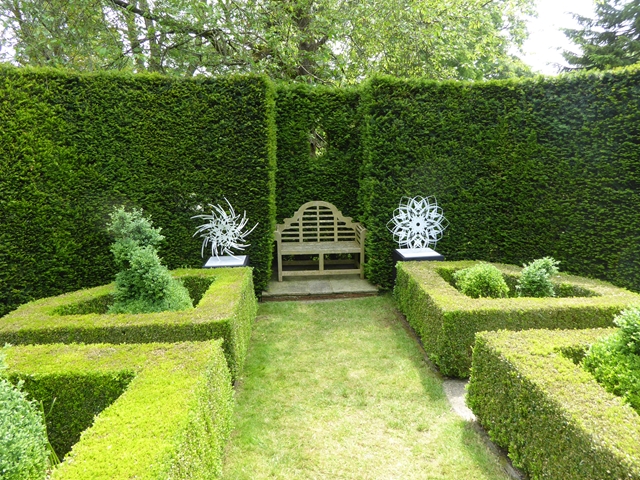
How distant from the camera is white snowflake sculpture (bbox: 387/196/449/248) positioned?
6.55 metres

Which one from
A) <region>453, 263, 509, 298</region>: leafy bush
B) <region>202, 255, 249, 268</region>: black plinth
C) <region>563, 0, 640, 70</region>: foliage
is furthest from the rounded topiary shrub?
<region>563, 0, 640, 70</region>: foliage

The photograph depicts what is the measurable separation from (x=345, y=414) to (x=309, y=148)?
17.1 feet

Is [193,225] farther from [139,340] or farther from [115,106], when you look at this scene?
[139,340]

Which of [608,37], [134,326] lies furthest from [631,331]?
[608,37]

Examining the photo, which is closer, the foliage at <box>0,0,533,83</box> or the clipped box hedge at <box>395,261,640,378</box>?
the clipped box hedge at <box>395,261,640,378</box>

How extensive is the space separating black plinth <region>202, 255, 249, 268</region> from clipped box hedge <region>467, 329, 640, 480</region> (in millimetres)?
3760

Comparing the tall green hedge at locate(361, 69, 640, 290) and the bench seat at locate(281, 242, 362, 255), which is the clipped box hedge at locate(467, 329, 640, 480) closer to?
the tall green hedge at locate(361, 69, 640, 290)

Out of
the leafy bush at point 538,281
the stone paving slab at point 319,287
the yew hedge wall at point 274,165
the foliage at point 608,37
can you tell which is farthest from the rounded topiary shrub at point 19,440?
the foliage at point 608,37

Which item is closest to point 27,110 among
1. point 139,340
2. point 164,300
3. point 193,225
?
point 193,225

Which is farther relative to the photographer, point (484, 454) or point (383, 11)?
point (383, 11)

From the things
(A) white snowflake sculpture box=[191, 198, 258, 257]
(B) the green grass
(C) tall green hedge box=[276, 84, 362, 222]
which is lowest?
(B) the green grass

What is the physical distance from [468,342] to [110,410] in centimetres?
321

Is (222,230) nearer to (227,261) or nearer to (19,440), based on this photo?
(227,261)

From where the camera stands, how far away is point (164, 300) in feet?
13.1
